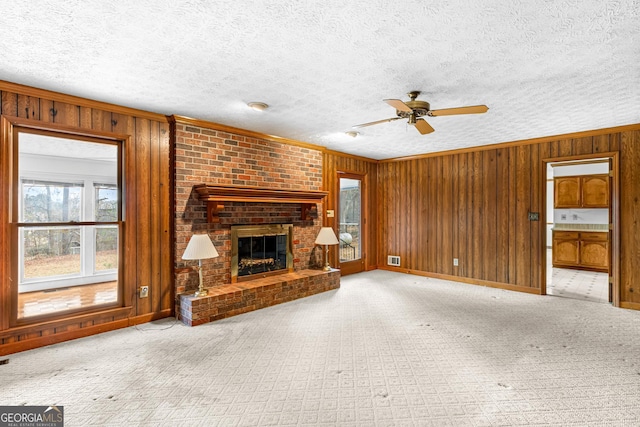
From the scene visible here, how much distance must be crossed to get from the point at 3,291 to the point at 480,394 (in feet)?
12.7

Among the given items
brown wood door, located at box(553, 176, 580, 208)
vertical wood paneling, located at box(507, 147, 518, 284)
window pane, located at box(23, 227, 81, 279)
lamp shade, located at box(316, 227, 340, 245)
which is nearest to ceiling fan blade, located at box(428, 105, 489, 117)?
lamp shade, located at box(316, 227, 340, 245)

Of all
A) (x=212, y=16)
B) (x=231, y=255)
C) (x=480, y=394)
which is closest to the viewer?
(x=212, y=16)

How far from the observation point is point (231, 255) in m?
4.11

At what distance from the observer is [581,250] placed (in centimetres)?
637

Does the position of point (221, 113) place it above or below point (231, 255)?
above

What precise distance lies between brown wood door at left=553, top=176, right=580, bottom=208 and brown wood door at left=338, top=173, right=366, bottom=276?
4.11 m

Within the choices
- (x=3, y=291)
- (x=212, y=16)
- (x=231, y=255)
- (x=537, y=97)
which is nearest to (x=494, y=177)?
(x=537, y=97)

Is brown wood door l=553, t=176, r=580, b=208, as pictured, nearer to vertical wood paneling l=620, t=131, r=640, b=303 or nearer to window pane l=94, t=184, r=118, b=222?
vertical wood paneling l=620, t=131, r=640, b=303

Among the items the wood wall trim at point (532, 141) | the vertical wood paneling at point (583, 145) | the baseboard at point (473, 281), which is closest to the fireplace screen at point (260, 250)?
the baseboard at point (473, 281)

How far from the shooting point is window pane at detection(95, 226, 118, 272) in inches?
231

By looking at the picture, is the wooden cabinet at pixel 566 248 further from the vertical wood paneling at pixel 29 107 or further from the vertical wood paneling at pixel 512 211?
the vertical wood paneling at pixel 29 107

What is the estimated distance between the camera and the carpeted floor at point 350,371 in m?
1.96

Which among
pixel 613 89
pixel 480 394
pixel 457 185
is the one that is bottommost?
pixel 480 394

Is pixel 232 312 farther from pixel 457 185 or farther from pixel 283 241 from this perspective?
pixel 457 185
